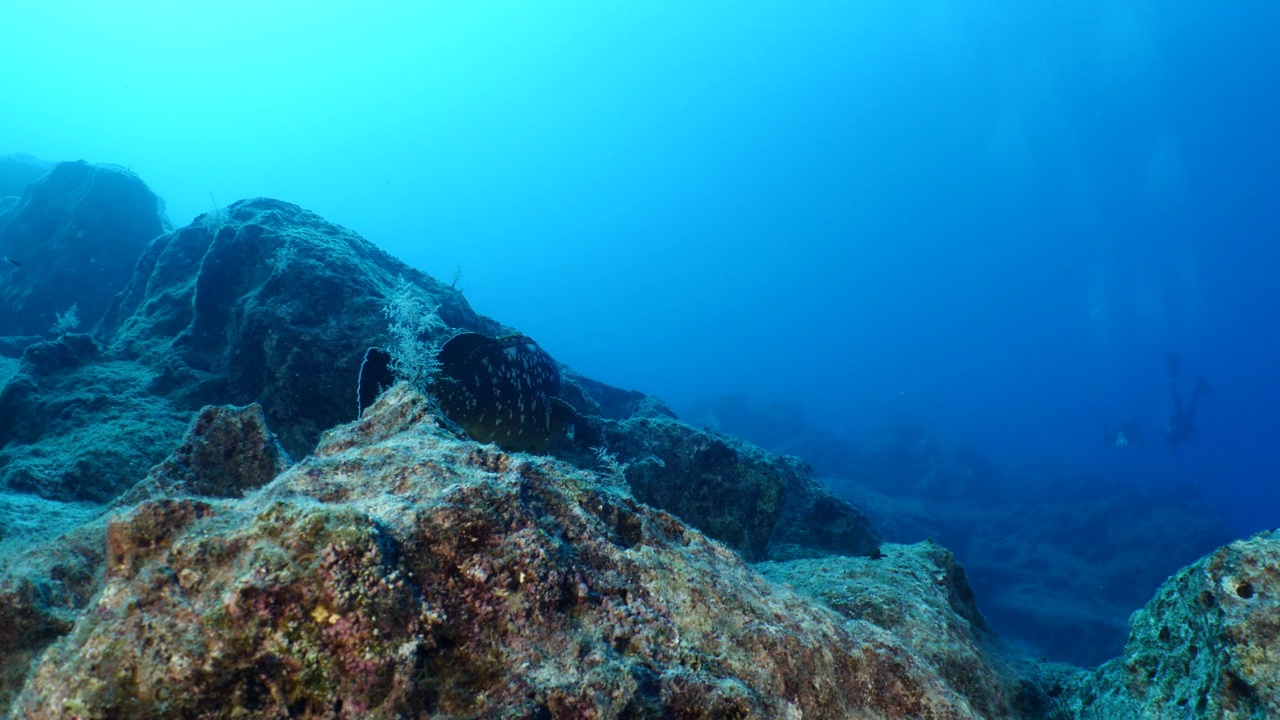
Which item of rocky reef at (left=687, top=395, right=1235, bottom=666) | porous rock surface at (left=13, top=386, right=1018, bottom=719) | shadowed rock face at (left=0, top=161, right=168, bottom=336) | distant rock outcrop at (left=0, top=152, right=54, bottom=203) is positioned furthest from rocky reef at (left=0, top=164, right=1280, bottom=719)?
distant rock outcrop at (left=0, top=152, right=54, bottom=203)

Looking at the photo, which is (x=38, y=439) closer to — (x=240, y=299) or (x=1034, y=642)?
(x=240, y=299)

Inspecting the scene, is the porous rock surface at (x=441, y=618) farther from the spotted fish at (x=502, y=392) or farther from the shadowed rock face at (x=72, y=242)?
the shadowed rock face at (x=72, y=242)

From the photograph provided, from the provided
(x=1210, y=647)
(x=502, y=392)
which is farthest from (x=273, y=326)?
(x=1210, y=647)

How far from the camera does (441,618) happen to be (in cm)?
125

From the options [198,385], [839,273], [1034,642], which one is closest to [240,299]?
[198,385]

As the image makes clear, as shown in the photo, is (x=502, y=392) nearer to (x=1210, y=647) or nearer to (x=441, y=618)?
(x=441, y=618)

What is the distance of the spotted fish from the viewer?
426 centimetres

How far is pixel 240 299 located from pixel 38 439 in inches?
83.1

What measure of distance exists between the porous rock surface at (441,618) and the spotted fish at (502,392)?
7.77 ft

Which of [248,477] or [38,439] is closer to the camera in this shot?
[248,477]

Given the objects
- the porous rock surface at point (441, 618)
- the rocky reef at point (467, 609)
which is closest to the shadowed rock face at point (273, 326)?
the rocky reef at point (467, 609)

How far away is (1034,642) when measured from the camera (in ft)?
47.7

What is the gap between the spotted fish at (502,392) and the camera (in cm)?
426

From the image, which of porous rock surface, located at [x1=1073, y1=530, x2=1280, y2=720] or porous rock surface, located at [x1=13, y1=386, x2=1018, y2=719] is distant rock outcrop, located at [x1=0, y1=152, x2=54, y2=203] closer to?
porous rock surface, located at [x1=13, y1=386, x2=1018, y2=719]
